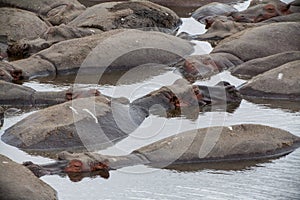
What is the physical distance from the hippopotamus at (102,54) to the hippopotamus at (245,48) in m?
0.55

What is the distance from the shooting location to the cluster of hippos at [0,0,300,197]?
9.92m

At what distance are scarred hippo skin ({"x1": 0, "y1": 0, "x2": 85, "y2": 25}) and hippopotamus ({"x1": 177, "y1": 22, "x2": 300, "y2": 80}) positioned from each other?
434 cm

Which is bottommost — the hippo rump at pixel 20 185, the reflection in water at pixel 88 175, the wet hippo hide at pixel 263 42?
the reflection in water at pixel 88 175

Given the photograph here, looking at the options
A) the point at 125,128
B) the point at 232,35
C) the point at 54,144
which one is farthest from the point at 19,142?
the point at 232,35

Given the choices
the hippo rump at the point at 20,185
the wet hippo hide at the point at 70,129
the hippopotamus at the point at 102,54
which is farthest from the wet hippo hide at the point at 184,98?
the hippo rump at the point at 20,185

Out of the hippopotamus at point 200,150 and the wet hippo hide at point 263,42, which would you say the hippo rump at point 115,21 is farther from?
the hippopotamus at point 200,150

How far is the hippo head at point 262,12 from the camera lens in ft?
56.5

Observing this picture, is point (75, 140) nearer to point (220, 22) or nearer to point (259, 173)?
point (259, 173)

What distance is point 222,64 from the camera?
14.2 m

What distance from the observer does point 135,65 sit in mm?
14516

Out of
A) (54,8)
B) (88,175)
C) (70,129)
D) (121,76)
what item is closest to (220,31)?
(121,76)

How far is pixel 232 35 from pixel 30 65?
3.57m

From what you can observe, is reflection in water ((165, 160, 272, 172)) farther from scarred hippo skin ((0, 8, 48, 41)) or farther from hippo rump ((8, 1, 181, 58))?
scarred hippo skin ((0, 8, 48, 41))

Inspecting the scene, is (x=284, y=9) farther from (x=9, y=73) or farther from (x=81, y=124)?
(x=81, y=124)
